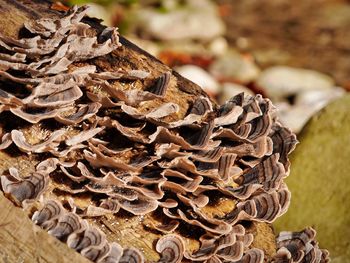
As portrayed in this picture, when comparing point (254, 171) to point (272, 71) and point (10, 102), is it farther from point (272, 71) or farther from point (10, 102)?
point (272, 71)

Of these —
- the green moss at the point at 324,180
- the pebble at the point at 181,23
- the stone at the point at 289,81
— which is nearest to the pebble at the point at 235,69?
the stone at the point at 289,81

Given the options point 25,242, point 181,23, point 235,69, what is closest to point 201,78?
point 235,69

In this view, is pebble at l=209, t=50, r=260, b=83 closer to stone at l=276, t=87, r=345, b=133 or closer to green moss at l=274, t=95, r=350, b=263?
stone at l=276, t=87, r=345, b=133

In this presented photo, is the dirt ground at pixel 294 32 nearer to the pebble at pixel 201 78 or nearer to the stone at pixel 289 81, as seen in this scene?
the stone at pixel 289 81

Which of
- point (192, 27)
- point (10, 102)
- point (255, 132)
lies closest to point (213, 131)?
point (255, 132)

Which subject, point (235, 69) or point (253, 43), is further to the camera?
point (253, 43)

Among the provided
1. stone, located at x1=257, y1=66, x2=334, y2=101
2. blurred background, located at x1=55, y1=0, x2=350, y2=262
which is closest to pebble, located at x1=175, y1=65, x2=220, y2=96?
blurred background, located at x1=55, y1=0, x2=350, y2=262

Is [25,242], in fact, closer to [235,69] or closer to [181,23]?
[235,69]
